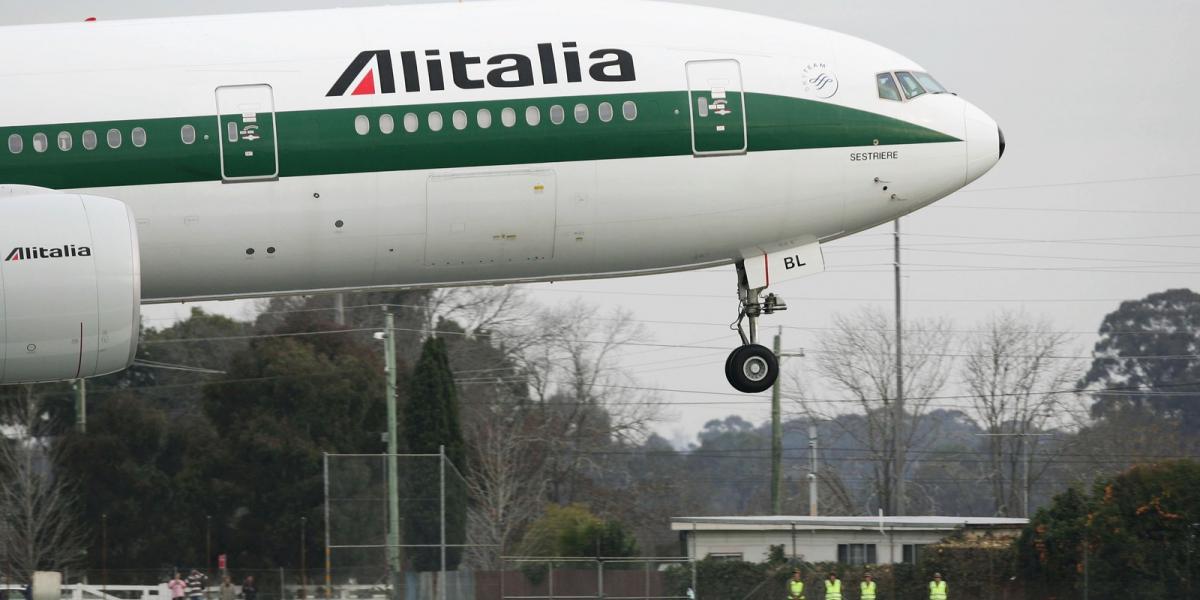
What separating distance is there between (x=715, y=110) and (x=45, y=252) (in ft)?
28.5

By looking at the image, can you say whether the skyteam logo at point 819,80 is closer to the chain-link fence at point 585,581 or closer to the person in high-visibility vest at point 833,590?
the person in high-visibility vest at point 833,590

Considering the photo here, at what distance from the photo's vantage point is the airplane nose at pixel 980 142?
2311 centimetres

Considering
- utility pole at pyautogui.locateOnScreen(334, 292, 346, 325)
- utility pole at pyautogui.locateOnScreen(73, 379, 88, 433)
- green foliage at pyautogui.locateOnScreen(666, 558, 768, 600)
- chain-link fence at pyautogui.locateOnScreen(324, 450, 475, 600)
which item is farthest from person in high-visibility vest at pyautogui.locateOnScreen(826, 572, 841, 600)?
utility pole at pyautogui.locateOnScreen(334, 292, 346, 325)

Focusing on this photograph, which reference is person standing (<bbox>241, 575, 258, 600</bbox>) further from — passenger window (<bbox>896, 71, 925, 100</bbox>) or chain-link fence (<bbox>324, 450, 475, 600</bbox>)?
passenger window (<bbox>896, 71, 925, 100</bbox>)

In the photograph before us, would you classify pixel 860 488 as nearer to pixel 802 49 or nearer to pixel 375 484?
pixel 375 484

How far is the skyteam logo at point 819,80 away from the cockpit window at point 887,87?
2.37 ft

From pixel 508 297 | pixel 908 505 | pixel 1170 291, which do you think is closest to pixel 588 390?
pixel 508 297

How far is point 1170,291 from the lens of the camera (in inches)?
4063

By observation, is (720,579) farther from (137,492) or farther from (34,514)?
(34,514)

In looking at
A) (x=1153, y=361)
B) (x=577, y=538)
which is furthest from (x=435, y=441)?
(x=1153, y=361)

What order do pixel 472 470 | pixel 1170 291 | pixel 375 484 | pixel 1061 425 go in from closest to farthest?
pixel 375 484 → pixel 472 470 → pixel 1061 425 → pixel 1170 291

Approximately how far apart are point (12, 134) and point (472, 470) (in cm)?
4257

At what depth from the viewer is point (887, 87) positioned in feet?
75.2

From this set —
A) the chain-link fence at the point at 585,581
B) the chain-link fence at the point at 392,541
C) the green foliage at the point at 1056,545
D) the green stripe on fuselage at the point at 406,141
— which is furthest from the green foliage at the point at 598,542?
the green stripe on fuselage at the point at 406,141
